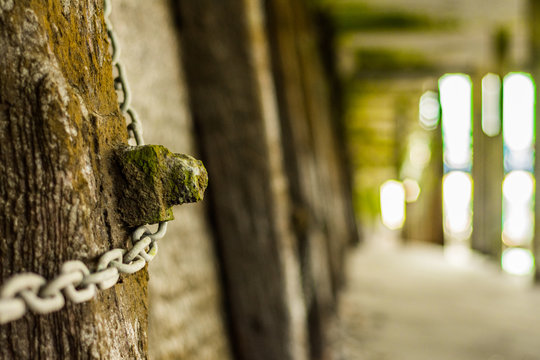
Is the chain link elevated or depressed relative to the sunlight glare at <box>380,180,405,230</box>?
elevated

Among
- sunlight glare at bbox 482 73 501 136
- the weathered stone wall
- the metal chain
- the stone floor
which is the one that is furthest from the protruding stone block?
sunlight glare at bbox 482 73 501 136

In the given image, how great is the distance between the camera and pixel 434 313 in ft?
10.1

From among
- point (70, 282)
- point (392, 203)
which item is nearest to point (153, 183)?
point (70, 282)

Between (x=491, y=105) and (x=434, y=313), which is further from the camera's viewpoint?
(x=491, y=105)

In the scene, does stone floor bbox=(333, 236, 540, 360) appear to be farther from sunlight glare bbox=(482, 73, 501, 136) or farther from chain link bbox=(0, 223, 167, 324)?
chain link bbox=(0, 223, 167, 324)

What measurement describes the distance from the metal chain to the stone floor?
1.95m

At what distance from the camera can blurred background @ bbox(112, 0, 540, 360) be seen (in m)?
1.32

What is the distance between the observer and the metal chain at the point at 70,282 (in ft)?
1.28

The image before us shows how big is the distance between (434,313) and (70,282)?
9.91 feet

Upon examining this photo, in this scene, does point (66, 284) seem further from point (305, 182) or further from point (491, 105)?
point (491, 105)

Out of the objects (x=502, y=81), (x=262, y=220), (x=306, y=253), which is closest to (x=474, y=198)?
(x=502, y=81)

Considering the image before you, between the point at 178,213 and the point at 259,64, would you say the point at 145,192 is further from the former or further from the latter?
the point at 259,64

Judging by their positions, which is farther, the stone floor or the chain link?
the stone floor

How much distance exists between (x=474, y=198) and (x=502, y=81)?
1.30 meters
